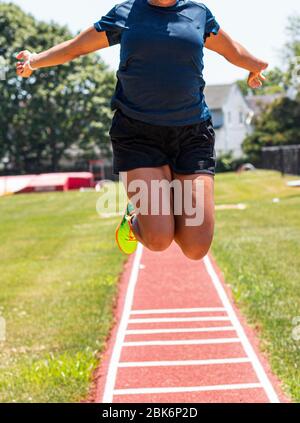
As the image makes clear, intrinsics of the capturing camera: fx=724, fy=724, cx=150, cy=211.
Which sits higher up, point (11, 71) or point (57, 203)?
point (11, 71)

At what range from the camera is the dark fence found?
38938 millimetres

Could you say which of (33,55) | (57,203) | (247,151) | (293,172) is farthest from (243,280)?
(247,151)

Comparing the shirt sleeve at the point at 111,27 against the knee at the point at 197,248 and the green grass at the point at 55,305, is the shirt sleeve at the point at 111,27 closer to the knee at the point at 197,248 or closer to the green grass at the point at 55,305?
the knee at the point at 197,248

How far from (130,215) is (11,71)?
3913 centimetres

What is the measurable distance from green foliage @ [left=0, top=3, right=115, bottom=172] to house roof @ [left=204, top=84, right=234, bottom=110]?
14.3 metres

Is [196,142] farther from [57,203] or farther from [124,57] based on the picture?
[57,203]

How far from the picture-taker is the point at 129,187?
17.5ft

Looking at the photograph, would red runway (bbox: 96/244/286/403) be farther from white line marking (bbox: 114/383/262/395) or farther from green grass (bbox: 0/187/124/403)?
Result: green grass (bbox: 0/187/124/403)

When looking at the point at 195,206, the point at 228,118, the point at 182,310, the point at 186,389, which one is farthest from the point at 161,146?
the point at 228,118

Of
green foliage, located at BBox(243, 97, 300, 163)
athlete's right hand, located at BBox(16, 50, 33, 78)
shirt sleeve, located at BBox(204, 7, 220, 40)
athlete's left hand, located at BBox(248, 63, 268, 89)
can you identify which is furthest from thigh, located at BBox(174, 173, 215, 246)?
green foliage, located at BBox(243, 97, 300, 163)

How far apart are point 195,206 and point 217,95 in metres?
65.7

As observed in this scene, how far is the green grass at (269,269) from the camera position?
9195mm

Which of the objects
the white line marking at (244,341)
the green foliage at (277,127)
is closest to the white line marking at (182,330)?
the white line marking at (244,341)

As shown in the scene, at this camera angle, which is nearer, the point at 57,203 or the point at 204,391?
the point at 204,391
